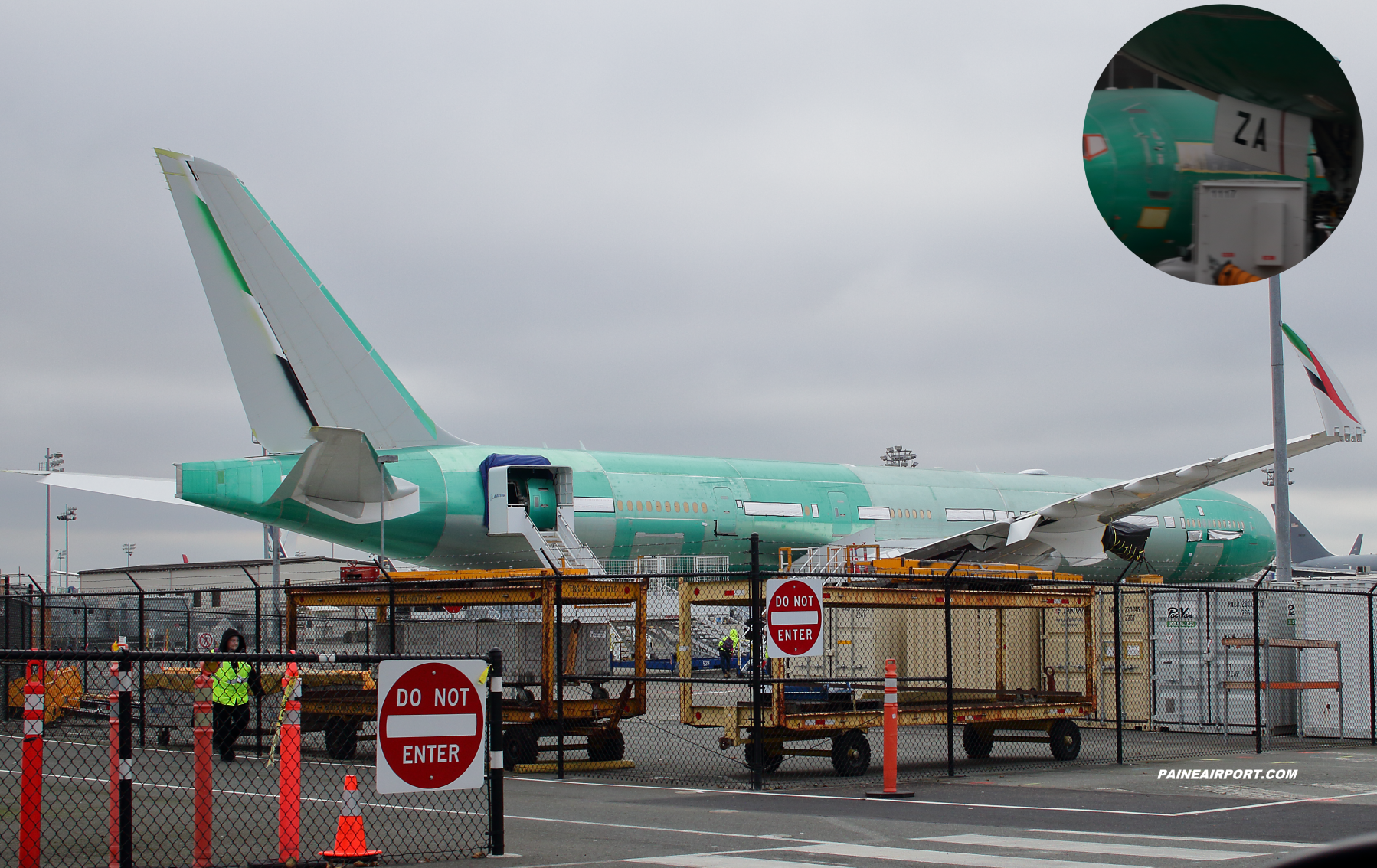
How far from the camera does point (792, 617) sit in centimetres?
1398

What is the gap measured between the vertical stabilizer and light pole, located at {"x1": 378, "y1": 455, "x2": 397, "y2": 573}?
165 centimetres

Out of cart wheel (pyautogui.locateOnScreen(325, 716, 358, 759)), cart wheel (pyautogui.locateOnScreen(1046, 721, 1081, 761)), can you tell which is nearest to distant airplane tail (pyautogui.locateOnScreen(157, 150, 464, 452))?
cart wheel (pyautogui.locateOnScreen(325, 716, 358, 759))

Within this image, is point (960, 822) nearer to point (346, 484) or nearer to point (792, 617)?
point (792, 617)

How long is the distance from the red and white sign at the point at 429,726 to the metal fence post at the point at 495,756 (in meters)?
0.21

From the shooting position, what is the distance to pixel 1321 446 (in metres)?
25.5

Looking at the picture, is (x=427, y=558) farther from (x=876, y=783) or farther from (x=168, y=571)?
(x=168, y=571)

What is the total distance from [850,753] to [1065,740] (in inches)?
139

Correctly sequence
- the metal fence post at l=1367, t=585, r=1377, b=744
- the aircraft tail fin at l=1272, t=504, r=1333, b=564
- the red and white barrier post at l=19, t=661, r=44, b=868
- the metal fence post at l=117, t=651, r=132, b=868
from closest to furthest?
the metal fence post at l=117, t=651, r=132, b=868 < the red and white barrier post at l=19, t=661, r=44, b=868 < the metal fence post at l=1367, t=585, r=1377, b=744 < the aircraft tail fin at l=1272, t=504, r=1333, b=564

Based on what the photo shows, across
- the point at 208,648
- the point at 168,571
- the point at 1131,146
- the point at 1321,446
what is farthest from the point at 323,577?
the point at 1131,146

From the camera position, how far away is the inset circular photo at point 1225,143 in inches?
145

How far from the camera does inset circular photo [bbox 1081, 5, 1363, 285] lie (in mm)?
3684

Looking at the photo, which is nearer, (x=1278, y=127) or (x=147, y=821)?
(x=1278, y=127)

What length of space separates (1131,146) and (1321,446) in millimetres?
24284

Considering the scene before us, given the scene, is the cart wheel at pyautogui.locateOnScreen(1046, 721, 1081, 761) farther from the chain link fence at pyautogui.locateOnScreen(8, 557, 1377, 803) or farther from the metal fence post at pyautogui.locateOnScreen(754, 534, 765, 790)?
the metal fence post at pyautogui.locateOnScreen(754, 534, 765, 790)
